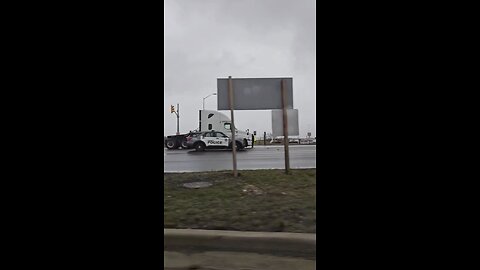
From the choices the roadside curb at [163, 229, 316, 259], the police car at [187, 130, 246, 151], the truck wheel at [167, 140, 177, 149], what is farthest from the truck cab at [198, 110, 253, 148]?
the roadside curb at [163, 229, 316, 259]

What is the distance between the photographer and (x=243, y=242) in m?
3.74

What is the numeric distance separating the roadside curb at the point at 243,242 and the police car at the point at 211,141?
14.7 meters

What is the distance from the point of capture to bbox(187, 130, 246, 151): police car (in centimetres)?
1869

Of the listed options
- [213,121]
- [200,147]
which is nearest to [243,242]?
[200,147]

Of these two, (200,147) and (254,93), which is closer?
(254,93)

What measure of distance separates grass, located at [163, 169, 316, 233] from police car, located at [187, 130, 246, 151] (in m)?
10.8

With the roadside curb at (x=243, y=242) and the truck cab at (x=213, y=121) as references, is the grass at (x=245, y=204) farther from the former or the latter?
the truck cab at (x=213, y=121)

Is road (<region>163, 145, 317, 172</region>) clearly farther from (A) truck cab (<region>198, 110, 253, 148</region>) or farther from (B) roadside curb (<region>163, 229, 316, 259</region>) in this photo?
(A) truck cab (<region>198, 110, 253, 148</region>)

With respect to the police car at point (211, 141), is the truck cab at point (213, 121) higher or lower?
higher

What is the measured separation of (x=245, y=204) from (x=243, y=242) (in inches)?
58.3

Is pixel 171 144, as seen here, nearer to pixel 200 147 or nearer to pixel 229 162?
pixel 200 147

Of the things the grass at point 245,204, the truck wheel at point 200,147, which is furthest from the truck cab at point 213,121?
the grass at point 245,204

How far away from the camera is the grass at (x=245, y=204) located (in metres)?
4.25
